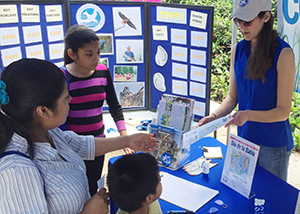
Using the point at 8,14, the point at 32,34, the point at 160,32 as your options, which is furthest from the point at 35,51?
the point at 160,32

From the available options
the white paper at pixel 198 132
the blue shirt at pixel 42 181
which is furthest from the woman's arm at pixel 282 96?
the blue shirt at pixel 42 181

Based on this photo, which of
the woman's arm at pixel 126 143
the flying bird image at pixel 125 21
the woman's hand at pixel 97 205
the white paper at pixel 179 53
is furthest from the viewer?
the flying bird image at pixel 125 21

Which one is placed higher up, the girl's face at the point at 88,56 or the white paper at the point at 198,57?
the girl's face at the point at 88,56

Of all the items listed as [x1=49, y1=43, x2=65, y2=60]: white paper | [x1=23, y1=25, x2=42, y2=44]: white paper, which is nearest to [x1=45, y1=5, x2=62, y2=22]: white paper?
[x1=23, y1=25, x2=42, y2=44]: white paper

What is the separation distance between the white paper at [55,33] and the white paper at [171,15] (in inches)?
41.9

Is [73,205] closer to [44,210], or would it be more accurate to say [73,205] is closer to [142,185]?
[44,210]

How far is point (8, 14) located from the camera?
2.66 meters

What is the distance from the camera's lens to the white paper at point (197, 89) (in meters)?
2.88

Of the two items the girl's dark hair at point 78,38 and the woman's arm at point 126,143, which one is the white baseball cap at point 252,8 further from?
the girl's dark hair at point 78,38

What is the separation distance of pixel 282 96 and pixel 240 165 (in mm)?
493

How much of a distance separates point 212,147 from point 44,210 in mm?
1408

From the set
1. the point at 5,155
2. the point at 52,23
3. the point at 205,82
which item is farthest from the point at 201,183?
the point at 52,23

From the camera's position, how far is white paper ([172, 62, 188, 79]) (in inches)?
117

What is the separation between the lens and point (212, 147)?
211 centimetres
